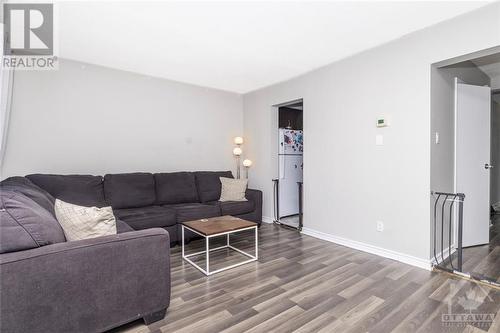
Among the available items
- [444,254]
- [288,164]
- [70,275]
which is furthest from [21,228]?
[288,164]

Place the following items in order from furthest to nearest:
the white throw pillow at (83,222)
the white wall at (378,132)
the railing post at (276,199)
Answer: the railing post at (276,199) → the white wall at (378,132) → the white throw pillow at (83,222)

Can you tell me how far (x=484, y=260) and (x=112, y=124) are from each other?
4.92m

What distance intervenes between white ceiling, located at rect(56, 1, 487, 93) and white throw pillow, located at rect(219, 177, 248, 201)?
1776 millimetres

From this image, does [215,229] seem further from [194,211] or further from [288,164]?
[288,164]

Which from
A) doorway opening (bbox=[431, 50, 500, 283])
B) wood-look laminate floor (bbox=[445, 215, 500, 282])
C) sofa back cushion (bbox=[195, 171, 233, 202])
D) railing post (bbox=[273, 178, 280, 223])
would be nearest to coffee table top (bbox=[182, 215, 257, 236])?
sofa back cushion (bbox=[195, 171, 233, 202])

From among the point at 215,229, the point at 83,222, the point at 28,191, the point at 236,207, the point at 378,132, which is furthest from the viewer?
the point at 236,207

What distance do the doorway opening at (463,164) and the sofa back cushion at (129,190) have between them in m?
3.49

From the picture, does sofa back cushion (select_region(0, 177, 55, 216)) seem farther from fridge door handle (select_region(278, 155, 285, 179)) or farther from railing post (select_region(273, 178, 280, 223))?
fridge door handle (select_region(278, 155, 285, 179))

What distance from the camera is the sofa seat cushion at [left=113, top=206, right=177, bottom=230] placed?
118 inches

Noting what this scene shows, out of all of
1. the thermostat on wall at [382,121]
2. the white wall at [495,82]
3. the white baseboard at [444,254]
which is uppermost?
the white wall at [495,82]

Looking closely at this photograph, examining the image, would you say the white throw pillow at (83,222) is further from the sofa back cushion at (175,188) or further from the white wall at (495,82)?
the white wall at (495,82)

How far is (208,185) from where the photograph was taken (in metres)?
4.23

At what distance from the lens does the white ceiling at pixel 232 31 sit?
7.30ft

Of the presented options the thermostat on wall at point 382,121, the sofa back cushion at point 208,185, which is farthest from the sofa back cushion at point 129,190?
the thermostat on wall at point 382,121
